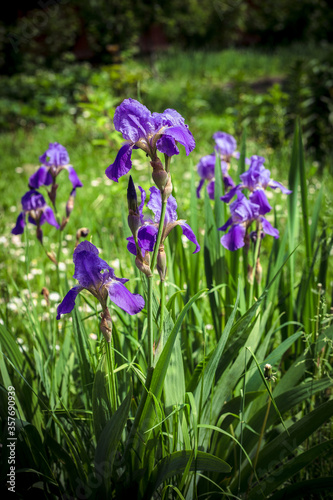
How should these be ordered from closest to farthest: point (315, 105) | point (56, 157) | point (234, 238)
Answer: point (234, 238) < point (56, 157) < point (315, 105)

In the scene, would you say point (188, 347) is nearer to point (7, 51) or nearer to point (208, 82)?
point (208, 82)

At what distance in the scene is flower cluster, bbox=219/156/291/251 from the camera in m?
1.21

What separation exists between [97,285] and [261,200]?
24.0 inches

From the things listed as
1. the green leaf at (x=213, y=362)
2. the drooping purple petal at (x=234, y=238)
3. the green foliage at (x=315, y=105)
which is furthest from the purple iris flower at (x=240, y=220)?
the green foliage at (x=315, y=105)

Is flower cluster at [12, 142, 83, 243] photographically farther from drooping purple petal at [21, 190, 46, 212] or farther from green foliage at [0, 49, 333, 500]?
green foliage at [0, 49, 333, 500]

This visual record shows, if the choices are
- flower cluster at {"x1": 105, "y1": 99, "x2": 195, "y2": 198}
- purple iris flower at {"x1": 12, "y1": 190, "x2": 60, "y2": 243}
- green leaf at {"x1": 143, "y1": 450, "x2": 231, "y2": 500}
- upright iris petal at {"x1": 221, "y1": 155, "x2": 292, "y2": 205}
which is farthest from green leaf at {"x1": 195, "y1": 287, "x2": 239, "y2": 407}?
purple iris flower at {"x1": 12, "y1": 190, "x2": 60, "y2": 243}

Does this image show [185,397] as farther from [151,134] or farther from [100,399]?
[151,134]

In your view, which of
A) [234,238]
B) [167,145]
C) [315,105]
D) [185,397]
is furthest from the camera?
[315,105]

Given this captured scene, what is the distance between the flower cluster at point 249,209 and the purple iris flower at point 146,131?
429 millimetres

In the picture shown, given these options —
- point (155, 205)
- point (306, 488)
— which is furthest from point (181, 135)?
point (306, 488)

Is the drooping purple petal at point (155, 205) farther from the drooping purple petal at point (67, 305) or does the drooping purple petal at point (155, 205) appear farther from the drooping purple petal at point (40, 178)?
the drooping purple petal at point (40, 178)

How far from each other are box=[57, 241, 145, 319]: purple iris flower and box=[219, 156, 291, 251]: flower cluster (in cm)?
43

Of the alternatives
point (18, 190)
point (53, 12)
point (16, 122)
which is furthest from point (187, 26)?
point (18, 190)

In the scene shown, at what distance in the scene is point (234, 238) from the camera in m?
1.20
